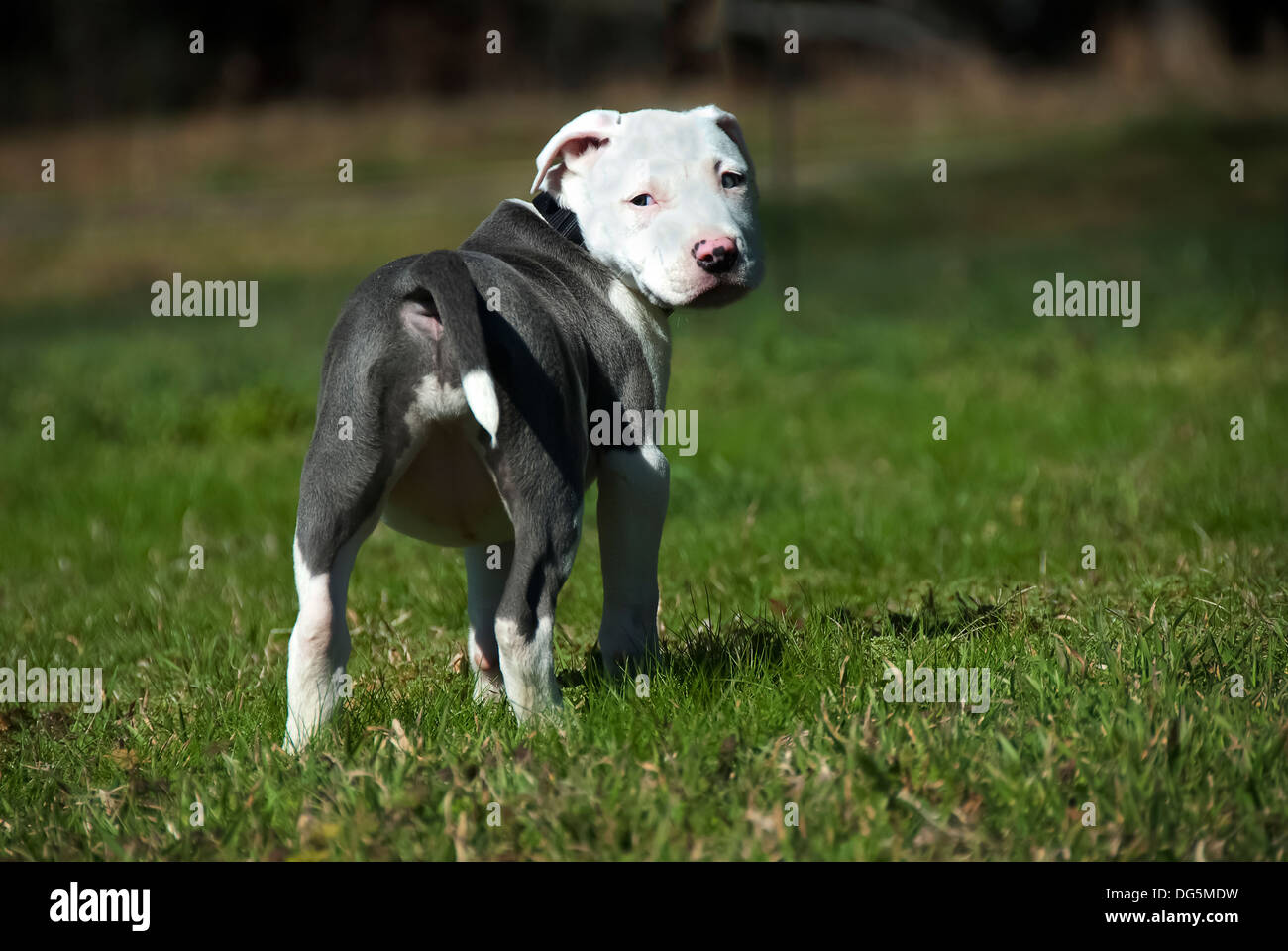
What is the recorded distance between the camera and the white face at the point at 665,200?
144 inches

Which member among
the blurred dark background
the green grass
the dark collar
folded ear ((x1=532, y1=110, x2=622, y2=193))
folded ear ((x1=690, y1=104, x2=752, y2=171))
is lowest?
the green grass

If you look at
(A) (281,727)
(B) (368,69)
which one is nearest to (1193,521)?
(A) (281,727)

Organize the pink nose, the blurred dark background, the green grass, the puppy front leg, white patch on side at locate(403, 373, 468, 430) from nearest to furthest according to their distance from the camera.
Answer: the green grass
white patch on side at locate(403, 373, 468, 430)
the pink nose
the puppy front leg
the blurred dark background

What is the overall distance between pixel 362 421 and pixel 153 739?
4.33 ft

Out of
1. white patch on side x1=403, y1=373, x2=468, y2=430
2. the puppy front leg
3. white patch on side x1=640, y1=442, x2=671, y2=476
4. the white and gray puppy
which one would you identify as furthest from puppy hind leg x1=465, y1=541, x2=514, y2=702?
white patch on side x1=403, y1=373, x2=468, y2=430

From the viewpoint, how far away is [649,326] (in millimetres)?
3902

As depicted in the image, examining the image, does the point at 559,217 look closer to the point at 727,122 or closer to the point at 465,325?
the point at 727,122

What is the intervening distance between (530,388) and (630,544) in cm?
61

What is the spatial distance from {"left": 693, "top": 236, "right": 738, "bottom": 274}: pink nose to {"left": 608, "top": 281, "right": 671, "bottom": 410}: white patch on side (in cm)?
30

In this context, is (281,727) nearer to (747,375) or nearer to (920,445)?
(920,445)

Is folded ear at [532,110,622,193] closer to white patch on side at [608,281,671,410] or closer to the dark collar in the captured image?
the dark collar

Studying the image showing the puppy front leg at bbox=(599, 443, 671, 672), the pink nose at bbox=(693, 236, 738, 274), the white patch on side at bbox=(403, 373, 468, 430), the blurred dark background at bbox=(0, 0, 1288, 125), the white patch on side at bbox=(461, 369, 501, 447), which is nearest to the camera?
the white patch on side at bbox=(461, 369, 501, 447)

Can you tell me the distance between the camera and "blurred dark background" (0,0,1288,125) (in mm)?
26625

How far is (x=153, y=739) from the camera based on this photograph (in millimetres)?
3943
